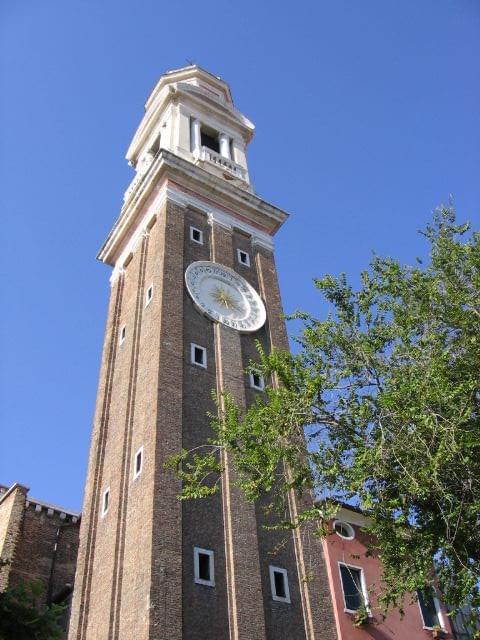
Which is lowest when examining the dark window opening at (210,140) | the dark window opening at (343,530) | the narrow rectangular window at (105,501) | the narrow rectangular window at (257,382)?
the dark window opening at (343,530)

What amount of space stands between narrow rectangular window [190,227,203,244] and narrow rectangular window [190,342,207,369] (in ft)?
20.0

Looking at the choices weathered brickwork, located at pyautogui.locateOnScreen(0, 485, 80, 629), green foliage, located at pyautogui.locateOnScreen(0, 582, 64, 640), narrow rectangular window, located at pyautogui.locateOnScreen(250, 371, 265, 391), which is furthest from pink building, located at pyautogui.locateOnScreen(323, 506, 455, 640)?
weathered brickwork, located at pyautogui.locateOnScreen(0, 485, 80, 629)

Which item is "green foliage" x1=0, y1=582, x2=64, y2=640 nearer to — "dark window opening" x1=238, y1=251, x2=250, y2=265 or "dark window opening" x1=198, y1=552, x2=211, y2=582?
"dark window opening" x1=198, y1=552, x2=211, y2=582

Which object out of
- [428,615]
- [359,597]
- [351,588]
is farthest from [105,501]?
[428,615]

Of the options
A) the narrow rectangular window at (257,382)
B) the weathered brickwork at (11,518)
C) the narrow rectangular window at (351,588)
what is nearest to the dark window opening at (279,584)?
the narrow rectangular window at (351,588)

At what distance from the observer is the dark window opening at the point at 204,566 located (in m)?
17.9

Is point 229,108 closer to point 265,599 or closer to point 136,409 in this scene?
point 136,409

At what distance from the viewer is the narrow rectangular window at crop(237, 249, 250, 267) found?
2983 centimetres

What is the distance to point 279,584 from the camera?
1934 cm

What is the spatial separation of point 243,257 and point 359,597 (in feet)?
48.9

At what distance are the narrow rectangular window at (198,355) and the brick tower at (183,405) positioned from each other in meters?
0.05

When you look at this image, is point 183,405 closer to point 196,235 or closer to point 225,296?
point 225,296

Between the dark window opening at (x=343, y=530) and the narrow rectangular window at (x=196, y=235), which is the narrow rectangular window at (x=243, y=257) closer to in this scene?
the narrow rectangular window at (x=196, y=235)

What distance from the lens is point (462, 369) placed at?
1495 cm
